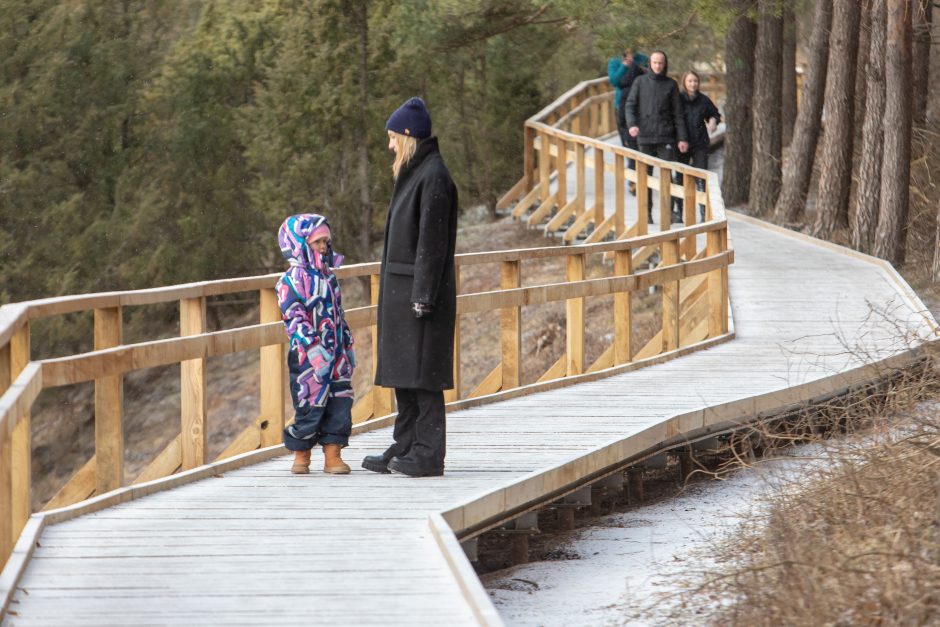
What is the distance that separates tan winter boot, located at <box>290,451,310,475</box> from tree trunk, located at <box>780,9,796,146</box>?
18.3 metres

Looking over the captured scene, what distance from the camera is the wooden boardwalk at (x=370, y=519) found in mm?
5527

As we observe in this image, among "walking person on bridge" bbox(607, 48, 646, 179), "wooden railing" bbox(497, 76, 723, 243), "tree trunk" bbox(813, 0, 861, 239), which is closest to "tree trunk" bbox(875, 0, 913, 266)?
"tree trunk" bbox(813, 0, 861, 239)

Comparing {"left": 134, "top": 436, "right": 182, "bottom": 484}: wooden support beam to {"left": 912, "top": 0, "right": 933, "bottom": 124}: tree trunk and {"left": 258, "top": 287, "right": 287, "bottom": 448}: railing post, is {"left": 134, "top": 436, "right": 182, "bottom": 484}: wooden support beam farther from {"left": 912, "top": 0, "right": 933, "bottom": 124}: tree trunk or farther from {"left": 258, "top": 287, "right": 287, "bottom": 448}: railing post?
{"left": 912, "top": 0, "right": 933, "bottom": 124}: tree trunk

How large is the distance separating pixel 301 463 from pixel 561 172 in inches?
580

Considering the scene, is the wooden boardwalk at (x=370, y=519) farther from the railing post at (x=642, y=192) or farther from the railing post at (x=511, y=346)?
the railing post at (x=642, y=192)

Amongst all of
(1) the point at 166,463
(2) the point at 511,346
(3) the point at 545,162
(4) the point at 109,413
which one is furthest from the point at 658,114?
(4) the point at 109,413

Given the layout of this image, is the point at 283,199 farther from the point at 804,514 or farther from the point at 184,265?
the point at 804,514

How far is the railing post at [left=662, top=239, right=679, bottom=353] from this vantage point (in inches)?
477

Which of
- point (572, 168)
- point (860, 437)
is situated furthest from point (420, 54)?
point (860, 437)

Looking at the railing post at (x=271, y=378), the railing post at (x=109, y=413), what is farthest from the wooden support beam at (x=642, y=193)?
the railing post at (x=109, y=413)

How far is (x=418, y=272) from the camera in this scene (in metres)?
7.22

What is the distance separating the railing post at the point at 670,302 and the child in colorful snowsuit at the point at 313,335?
4805 millimetres

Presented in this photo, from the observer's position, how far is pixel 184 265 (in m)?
34.7

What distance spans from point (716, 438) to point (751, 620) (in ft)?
14.8
